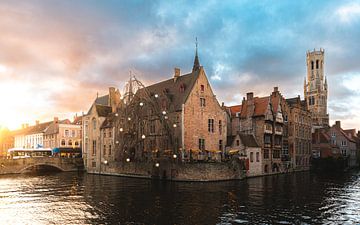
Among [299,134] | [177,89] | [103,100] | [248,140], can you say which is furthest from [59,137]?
[299,134]

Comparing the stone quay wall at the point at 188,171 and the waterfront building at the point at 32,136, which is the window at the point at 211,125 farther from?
the waterfront building at the point at 32,136

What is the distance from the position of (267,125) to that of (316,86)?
115829 mm

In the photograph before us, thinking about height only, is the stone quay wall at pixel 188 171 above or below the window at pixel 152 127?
below

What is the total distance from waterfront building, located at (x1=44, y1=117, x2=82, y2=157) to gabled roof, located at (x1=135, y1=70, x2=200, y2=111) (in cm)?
3685

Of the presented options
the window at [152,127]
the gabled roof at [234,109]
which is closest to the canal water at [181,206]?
the window at [152,127]

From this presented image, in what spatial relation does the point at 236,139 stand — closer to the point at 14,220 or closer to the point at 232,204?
the point at 232,204

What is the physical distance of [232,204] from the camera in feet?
89.8

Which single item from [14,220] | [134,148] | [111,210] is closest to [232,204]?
[111,210]

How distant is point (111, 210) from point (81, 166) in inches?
1985

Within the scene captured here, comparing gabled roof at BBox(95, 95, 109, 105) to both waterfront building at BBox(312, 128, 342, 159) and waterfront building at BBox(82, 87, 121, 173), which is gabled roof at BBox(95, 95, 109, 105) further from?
waterfront building at BBox(312, 128, 342, 159)

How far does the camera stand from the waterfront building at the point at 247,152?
2122 inches

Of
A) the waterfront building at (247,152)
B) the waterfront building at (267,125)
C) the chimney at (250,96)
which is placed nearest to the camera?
Result: the waterfront building at (247,152)

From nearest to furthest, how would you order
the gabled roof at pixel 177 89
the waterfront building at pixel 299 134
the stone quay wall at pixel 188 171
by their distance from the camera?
the stone quay wall at pixel 188 171, the gabled roof at pixel 177 89, the waterfront building at pixel 299 134

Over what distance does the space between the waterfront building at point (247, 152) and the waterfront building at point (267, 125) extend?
93.0 inches
